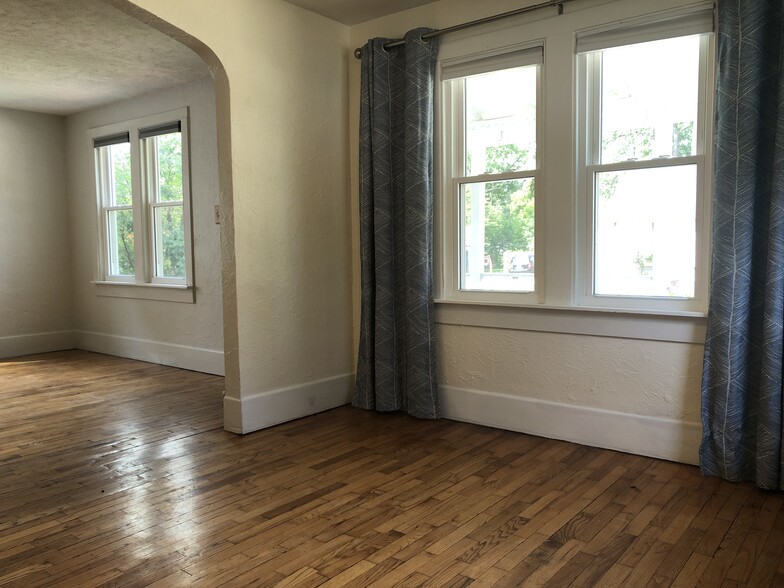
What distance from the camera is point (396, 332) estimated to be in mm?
4285

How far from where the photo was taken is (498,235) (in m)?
3.96

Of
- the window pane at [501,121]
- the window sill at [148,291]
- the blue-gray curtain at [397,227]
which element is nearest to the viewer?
the window pane at [501,121]

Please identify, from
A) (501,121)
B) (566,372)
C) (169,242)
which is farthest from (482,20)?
(169,242)

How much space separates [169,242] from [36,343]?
2146 millimetres

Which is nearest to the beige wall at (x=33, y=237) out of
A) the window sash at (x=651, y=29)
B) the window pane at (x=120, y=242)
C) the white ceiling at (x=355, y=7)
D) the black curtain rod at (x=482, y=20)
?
the window pane at (x=120, y=242)

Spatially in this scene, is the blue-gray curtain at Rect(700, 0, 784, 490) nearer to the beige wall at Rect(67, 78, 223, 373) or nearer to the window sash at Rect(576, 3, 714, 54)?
the window sash at Rect(576, 3, 714, 54)

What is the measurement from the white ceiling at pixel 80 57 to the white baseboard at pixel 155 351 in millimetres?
2409

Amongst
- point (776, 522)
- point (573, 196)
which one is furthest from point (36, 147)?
point (776, 522)

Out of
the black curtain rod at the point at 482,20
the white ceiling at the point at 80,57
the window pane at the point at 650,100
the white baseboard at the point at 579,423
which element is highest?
the white ceiling at the point at 80,57

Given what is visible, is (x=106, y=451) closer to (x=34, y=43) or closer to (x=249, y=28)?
(x=249, y=28)

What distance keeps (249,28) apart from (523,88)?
1680 mm

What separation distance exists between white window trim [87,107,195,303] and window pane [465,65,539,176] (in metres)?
2.90

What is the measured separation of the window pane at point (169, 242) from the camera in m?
6.10

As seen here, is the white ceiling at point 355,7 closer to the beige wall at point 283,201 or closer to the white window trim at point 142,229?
the beige wall at point 283,201
